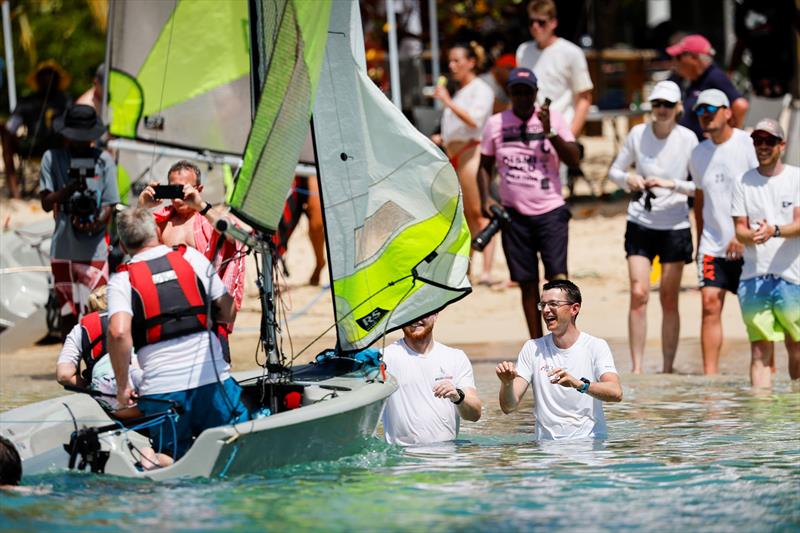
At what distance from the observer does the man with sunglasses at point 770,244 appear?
31.0ft

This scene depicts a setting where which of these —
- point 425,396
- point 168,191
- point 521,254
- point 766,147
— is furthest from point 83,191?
point 766,147

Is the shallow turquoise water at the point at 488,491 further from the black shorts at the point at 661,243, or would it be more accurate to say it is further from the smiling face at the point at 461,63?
the smiling face at the point at 461,63

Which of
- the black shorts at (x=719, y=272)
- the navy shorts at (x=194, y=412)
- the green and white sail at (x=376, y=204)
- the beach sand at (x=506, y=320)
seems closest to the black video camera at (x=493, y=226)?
the beach sand at (x=506, y=320)

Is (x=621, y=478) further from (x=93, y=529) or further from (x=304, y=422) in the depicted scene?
(x=93, y=529)

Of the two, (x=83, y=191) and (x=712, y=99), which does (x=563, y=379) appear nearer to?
(x=712, y=99)

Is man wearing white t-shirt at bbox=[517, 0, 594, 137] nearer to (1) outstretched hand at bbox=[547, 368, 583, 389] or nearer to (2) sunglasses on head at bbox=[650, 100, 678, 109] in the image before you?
(2) sunglasses on head at bbox=[650, 100, 678, 109]

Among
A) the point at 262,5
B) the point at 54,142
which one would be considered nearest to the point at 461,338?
the point at 54,142

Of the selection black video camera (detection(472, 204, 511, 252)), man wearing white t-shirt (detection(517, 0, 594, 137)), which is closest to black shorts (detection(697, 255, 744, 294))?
black video camera (detection(472, 204, 511, 252))

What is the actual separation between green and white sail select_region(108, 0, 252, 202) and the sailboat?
11.3 feet

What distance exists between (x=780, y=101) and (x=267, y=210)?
33.2 feet

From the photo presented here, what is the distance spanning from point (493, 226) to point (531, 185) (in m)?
0.39

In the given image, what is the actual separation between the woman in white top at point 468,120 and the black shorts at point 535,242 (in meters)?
2.30

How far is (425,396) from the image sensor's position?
7.69 metres

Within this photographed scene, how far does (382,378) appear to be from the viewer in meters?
7.60
